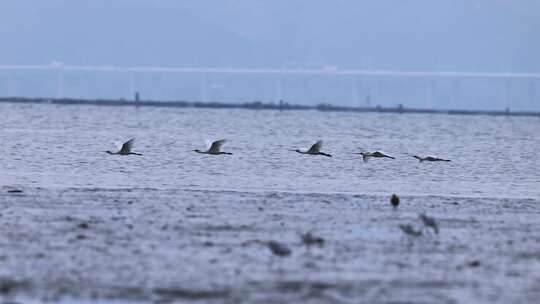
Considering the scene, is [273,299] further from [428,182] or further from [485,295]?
[428,182]

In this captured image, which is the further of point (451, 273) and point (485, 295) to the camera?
point (451, 273)

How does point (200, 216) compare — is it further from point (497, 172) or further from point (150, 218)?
point (497, 172)

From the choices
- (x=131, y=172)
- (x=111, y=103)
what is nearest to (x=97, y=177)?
(x=131, y=172)

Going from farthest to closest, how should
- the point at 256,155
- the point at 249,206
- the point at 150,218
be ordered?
the point at 256,155 < the point at 249,206 < the point at 150,218

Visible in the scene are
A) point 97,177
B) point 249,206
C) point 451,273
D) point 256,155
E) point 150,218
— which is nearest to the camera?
point 451,273

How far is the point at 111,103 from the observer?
197000mm

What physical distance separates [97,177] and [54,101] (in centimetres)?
16767

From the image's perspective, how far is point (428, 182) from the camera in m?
33.2

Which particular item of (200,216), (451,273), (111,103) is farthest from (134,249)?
(111,103)

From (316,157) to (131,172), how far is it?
11.7 metres

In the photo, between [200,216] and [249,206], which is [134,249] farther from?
[249,206]

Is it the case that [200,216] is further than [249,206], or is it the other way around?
[249,206]

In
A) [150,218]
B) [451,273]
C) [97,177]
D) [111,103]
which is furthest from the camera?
[111,103]

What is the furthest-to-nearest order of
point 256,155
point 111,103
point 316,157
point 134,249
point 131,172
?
point 111,103 → point 256,155 → point 316,157 → point 131,172 → point 134,249
